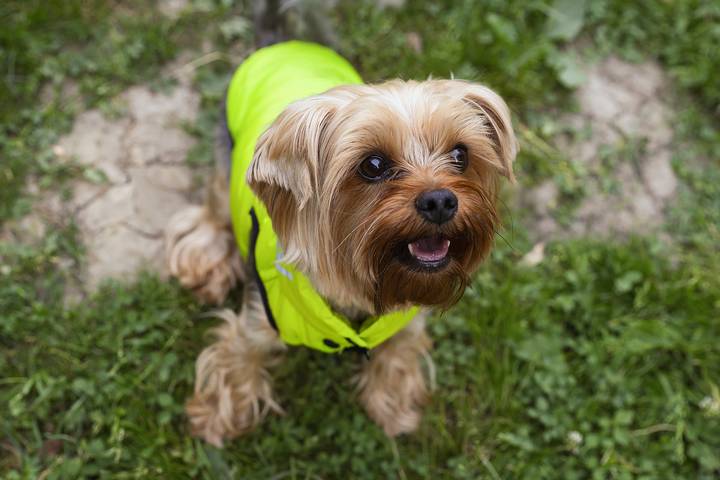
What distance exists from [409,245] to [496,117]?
650 mm

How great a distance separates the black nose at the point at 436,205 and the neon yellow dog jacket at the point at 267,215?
695 mm

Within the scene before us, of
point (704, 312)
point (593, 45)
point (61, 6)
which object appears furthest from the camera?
point (593, 45)

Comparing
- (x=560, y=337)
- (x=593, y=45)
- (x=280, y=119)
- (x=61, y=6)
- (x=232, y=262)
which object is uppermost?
(x=280, y=119)

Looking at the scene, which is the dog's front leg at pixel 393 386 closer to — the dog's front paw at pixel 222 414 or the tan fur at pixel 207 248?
the dog's front paw at pixel 222 414

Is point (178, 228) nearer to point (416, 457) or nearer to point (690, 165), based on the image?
point (416, 457)

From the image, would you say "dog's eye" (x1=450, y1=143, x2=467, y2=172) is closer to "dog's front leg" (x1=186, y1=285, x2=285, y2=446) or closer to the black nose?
the black nose

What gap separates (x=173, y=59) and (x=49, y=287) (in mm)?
1844

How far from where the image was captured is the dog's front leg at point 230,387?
376 cm

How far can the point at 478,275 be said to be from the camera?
4355 millimetres

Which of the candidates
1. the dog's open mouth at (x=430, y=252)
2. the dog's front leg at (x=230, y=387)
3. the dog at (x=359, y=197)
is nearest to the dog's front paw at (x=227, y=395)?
the dog's front leg at (x=230, y=387)

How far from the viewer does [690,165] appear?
4.99m

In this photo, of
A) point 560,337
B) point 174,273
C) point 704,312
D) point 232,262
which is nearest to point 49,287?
point 174,273

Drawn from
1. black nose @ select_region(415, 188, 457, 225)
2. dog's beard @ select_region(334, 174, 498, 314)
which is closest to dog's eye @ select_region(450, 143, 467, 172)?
dog's beard @ select_region(334, 174, 498, 314)

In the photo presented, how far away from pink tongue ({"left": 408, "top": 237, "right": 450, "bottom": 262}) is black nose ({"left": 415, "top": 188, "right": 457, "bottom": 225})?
21cm
